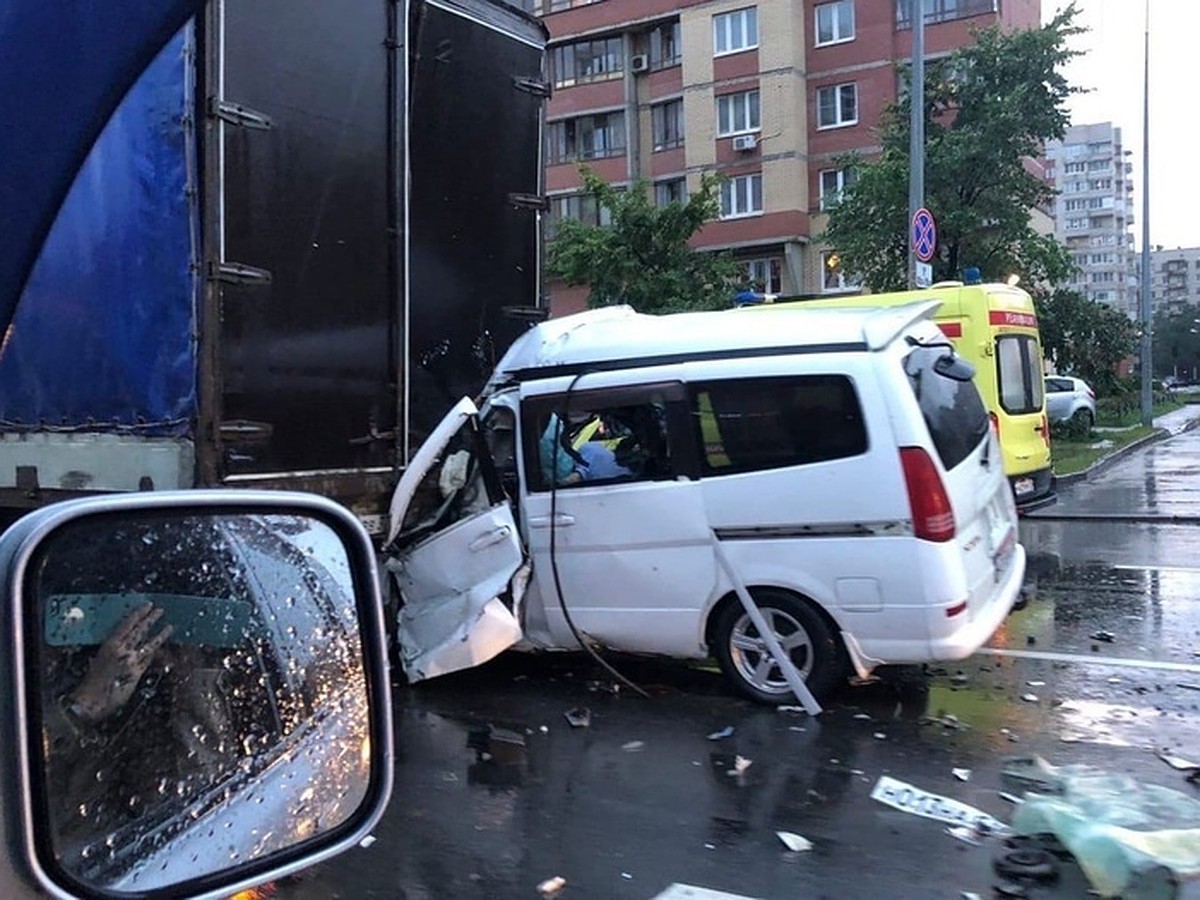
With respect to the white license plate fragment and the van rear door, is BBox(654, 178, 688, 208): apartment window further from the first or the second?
the white license plate fragment

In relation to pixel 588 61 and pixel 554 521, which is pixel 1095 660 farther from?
pixel 588 61

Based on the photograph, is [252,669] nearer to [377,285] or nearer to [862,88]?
Answer: [377,285]

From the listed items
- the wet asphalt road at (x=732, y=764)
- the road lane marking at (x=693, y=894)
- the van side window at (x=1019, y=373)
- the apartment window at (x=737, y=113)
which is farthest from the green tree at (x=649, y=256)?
the road lane marking at (x=693, y=894)

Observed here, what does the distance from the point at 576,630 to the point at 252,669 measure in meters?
5.01

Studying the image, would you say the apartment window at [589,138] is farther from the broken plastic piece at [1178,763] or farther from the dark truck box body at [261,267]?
the broken plastic piece at [1178,763]

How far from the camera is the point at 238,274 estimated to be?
5.57m

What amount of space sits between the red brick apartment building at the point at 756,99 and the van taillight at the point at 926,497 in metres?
33.6

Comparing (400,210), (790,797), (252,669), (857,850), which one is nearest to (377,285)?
(400,210)

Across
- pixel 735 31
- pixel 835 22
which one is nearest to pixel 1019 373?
pixel 835 22

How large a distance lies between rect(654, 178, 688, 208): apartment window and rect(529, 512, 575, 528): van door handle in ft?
125

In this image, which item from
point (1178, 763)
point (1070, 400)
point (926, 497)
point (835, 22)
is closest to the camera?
point (1178, 763)

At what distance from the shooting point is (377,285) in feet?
21.2

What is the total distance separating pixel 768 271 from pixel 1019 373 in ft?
97.9

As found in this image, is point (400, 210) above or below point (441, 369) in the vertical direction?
above
